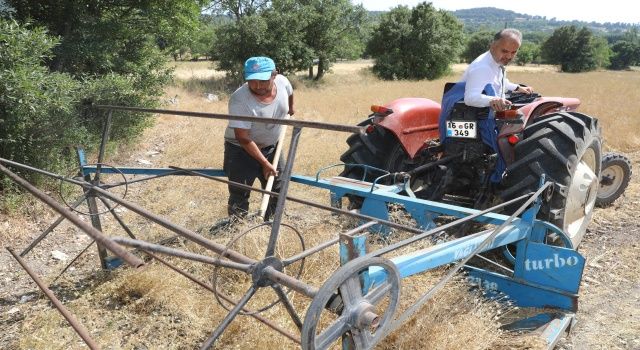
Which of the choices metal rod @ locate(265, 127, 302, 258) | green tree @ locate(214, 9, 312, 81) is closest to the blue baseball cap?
metal rod @ locate(265, 127, 302, 258)

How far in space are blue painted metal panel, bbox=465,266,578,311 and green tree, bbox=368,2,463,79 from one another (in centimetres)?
2608

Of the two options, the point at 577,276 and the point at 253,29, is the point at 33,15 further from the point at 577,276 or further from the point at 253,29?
the point at 253,29

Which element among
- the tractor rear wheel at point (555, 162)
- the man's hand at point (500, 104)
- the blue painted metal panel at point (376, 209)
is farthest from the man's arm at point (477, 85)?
the blue painted metal panel at point (376, 209)

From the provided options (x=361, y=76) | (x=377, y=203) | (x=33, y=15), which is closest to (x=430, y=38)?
(x=361, y=76)

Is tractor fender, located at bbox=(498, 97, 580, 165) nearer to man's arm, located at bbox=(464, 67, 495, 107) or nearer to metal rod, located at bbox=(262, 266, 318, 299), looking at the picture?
man's arm, located at bbox=(464, 67, 495, 107)

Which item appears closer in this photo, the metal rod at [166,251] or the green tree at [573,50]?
the metal rod at [166,251]

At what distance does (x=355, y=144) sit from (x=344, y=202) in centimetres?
88

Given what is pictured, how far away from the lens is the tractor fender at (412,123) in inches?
162

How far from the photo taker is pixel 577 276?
8.95ft

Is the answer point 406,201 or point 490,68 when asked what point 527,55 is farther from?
point 406,201

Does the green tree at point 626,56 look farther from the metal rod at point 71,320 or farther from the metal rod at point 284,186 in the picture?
the metal rod at point 71,320

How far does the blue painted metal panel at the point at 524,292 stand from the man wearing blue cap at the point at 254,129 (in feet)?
5.21

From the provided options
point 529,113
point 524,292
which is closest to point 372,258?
point 524,292

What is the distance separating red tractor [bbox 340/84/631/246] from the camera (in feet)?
10.6
